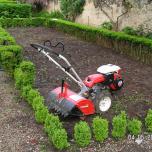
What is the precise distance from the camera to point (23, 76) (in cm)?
841

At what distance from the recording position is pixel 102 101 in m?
7.14

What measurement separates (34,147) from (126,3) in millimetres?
12025

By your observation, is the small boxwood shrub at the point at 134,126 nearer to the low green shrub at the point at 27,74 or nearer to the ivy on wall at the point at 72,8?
the low green shrub at the point at 27,74

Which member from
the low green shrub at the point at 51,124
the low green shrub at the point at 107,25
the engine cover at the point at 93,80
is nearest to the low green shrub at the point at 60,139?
the low green shrub at the point at 51,124

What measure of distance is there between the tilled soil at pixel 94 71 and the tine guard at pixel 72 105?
0.28 metres

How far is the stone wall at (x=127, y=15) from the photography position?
15151mm

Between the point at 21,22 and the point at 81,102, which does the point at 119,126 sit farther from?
the point at 21,22

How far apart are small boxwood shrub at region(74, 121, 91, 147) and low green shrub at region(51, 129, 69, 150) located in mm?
203

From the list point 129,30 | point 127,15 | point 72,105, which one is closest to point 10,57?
point 72,105

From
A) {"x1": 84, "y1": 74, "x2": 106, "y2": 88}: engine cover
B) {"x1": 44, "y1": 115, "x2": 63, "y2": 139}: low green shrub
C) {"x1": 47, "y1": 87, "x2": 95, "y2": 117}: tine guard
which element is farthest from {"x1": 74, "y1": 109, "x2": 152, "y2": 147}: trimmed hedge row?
{"x1": 84, "y1": 74, "x2": 106, "y2": 88}: engine cover

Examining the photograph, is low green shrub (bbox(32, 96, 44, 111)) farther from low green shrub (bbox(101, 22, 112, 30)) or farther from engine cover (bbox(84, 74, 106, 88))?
low green shrub (bbox(101, 22, 112, 30))

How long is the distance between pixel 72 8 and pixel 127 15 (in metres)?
6.08

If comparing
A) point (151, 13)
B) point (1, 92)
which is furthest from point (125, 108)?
point (151, 13)

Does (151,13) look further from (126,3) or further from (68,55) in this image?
(68,55)
